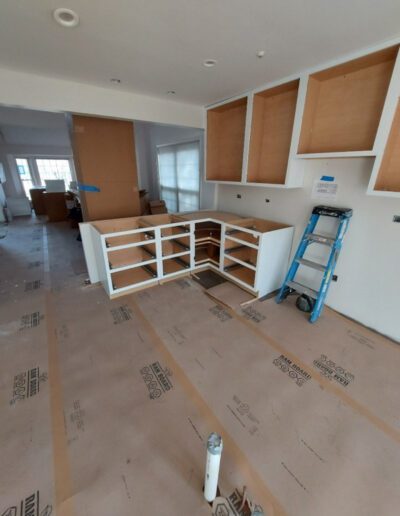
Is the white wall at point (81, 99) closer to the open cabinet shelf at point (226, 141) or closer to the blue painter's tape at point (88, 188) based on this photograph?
the open cabinet shelf at point (226, 141)

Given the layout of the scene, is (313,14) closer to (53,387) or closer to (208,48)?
(208,48)

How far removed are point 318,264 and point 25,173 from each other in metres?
9.19

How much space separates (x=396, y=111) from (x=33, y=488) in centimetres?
315

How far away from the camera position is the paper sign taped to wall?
7.27ft

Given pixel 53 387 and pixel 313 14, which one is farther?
Result: pixel 53 387

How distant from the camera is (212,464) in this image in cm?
90

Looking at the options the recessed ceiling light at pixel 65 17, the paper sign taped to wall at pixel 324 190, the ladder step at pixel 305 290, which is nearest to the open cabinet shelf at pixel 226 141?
the paper sign taped to wall at pixel 324 190

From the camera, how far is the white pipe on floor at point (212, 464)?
0.86m

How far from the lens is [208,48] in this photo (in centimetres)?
161

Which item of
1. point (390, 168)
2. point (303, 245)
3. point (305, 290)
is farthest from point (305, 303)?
point (390, 168)

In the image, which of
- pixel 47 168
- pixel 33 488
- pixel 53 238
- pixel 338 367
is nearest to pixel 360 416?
pixel 338 367

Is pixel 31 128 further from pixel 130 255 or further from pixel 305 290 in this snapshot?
pixel 305 290

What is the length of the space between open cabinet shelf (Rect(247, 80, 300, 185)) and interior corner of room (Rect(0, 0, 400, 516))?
21 mm

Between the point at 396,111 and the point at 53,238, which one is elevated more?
the point at 396,111
